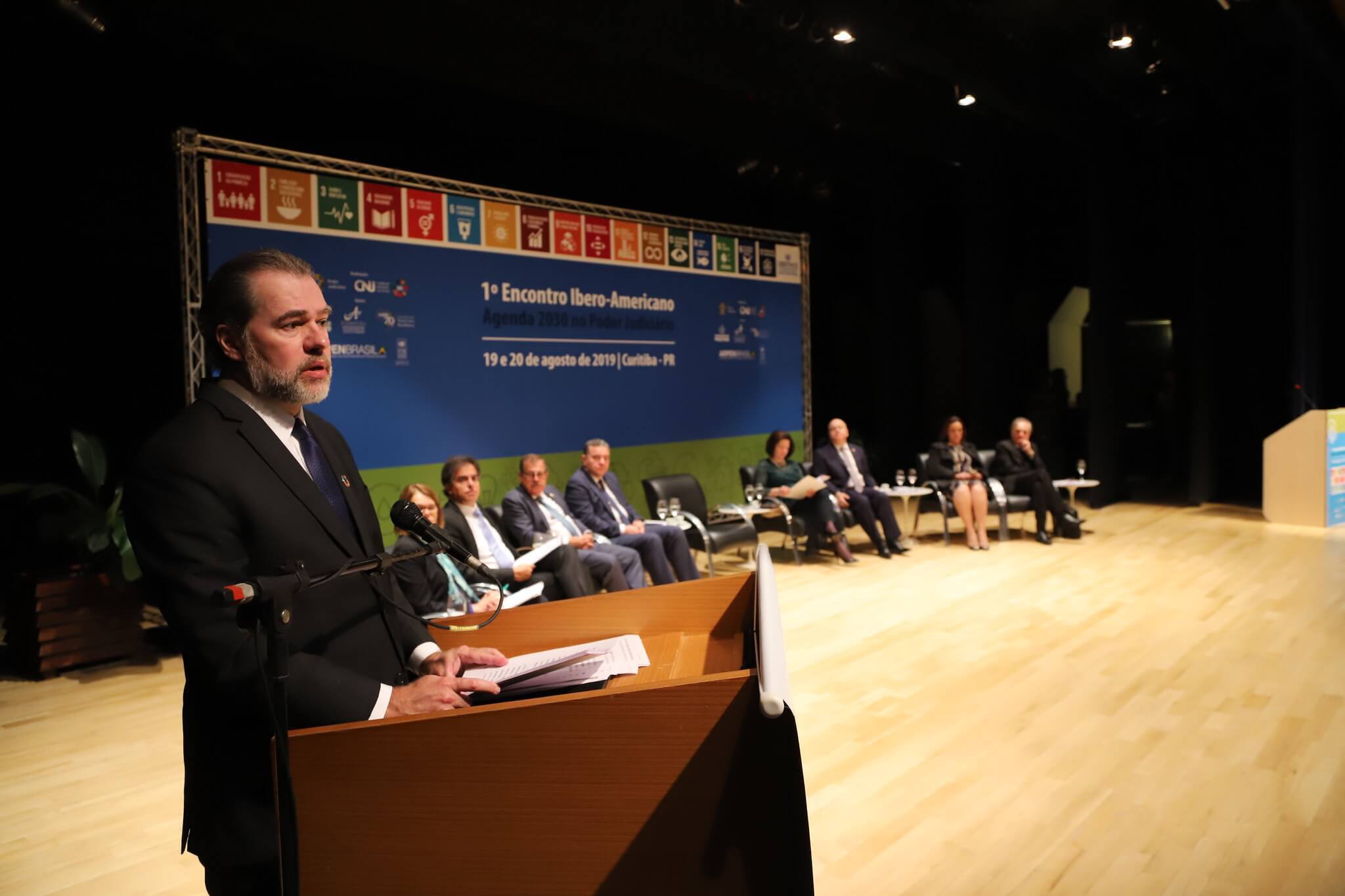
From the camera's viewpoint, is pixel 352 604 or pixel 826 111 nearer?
pixel 352 604

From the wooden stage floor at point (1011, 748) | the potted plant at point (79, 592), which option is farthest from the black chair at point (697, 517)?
the potted plant at point (79, 592)

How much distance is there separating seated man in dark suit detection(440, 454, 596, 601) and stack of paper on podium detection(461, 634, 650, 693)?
11.3ft

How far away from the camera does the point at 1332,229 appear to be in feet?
32.2

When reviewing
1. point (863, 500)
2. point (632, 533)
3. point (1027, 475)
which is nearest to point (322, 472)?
point (632, 533)

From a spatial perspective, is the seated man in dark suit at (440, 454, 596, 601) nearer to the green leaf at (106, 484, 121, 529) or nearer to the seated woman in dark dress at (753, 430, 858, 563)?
the green leaf at (106, 484, 121, 529)

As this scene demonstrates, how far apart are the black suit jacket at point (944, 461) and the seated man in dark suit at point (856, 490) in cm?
66

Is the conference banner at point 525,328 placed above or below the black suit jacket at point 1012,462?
above

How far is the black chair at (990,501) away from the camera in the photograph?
27.0 feet

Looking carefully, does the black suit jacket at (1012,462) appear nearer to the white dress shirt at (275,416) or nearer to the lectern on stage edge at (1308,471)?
the lectern on stage edge at (1308,471)

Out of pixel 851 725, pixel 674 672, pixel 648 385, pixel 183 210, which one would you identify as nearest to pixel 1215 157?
pixel 648 385

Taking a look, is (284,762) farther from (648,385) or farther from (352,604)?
(648,385)

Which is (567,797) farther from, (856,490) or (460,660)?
(856,490)

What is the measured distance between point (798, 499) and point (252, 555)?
6639mm

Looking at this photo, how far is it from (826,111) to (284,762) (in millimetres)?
8177
